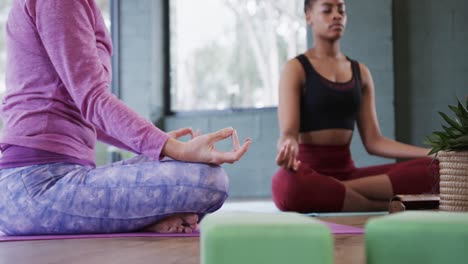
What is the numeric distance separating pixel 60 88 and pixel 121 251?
50 cm

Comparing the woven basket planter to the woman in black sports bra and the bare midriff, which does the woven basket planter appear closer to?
the woman in black sports bra

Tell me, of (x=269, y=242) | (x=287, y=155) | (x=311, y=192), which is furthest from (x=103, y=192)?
(x=311, y=192)

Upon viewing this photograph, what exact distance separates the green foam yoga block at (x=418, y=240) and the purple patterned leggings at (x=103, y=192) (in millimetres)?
883

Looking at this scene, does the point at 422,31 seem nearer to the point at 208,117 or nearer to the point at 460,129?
the point at 208,117

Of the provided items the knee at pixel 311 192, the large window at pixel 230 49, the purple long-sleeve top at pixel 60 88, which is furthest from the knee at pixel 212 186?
the large window at pixel 230 49

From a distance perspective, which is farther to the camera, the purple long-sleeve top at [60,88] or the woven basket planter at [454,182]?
the woven basket planter at [454,182]

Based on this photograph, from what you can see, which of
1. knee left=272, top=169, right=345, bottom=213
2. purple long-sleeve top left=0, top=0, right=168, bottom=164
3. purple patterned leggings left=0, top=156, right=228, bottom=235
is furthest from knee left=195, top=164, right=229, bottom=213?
knee left=272, top=169, right=345, bottom=213

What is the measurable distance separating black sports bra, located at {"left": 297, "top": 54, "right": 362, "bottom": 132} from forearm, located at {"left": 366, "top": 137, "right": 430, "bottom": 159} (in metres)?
0.15

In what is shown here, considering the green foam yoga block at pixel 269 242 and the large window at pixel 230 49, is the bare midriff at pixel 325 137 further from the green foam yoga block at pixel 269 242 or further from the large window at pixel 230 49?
the green foam yoga block at pixel 269 242

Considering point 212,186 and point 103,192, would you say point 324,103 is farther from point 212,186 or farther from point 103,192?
point 103,192

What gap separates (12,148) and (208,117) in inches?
118

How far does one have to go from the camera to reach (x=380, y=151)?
2955mm

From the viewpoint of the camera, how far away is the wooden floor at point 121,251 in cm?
120

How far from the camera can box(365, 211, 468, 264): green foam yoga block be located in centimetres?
74
